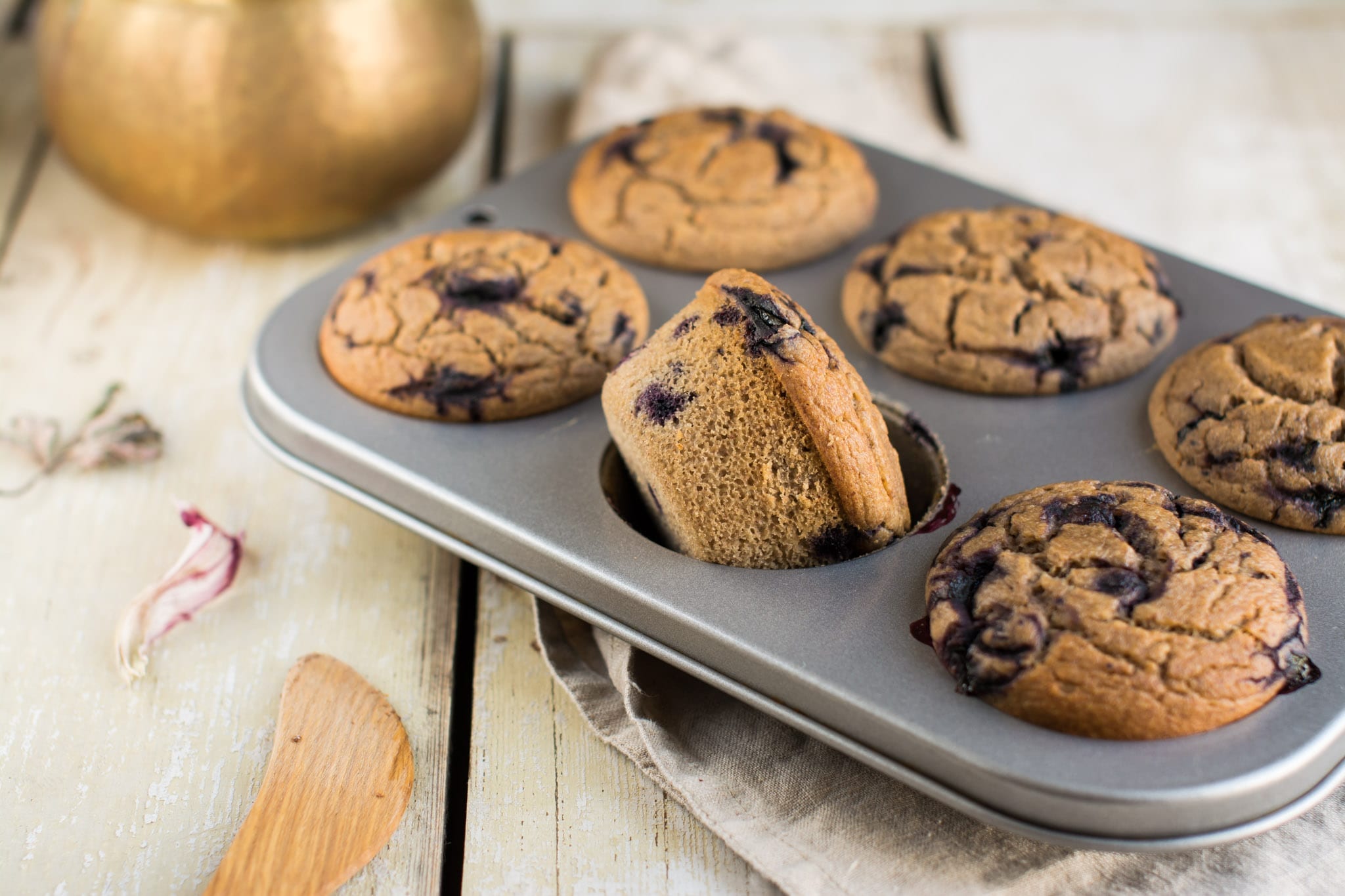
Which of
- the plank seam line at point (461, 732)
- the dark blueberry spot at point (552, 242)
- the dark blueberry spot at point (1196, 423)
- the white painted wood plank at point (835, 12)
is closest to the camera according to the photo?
the plank seam line at point (461, 732)

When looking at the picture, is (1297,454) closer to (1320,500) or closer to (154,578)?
(1320,500)

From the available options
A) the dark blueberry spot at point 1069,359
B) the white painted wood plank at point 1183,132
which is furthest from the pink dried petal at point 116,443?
the white painted wood plank at point 1183,132

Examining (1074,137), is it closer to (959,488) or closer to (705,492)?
(959,488)

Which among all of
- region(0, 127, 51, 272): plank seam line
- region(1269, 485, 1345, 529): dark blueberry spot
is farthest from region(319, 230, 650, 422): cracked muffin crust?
region(0, 127, 51, 272): plank seam line

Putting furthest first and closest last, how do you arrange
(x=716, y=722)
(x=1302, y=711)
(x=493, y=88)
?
(x=493, y=88)
(x=716, y=722)
(x=1302, y=711)

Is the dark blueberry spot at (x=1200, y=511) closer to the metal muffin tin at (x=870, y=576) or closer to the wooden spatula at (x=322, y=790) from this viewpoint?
the metal muffin tin at (x=870, y=576)

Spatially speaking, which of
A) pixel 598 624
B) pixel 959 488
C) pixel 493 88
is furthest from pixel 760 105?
pixel 598 624
